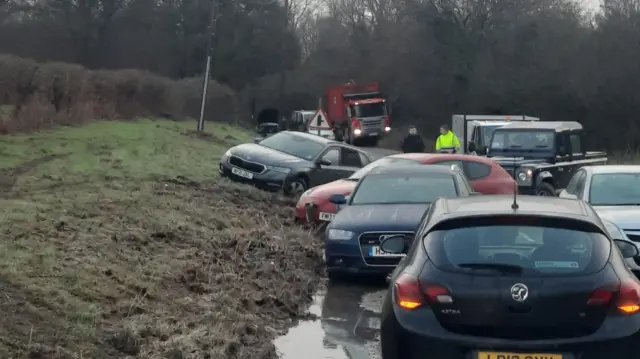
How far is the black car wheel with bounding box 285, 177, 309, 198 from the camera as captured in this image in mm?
20453

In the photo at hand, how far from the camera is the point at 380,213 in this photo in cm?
1210

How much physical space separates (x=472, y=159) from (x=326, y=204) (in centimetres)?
344

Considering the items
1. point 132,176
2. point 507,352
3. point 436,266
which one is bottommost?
point 132,176

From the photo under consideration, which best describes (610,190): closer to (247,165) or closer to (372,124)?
(247,165)

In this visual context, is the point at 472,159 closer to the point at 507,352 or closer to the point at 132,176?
the point at 132,176

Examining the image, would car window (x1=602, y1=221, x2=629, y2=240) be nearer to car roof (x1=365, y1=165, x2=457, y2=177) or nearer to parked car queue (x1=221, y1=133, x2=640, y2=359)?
car roof (x1=365, y1=165, x2=457, y2=177)

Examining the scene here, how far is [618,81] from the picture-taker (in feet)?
164

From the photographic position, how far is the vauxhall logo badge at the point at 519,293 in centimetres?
589

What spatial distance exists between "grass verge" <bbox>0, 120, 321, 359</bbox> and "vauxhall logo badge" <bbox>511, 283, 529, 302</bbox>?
272 centimetres

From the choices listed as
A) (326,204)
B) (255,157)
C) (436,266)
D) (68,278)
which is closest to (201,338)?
(68,278)

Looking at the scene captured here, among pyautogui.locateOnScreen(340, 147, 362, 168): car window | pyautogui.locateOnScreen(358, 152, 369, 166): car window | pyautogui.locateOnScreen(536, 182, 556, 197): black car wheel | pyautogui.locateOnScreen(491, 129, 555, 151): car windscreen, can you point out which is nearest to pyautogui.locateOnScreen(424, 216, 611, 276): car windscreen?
pyautogui.locateOnScreen(536, 182, 556, 197): black car wheel

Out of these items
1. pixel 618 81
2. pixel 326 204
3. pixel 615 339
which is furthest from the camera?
pixel 618 81

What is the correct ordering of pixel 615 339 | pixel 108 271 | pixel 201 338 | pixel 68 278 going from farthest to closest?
pixel 108 271, pixel 68 278, pixel 201 338, pixel 615 339

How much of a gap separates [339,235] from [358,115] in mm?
42404
